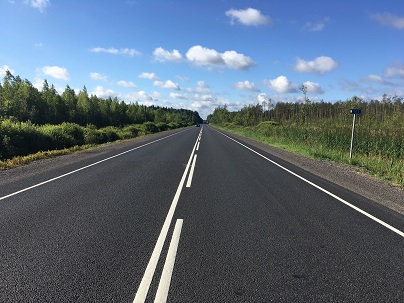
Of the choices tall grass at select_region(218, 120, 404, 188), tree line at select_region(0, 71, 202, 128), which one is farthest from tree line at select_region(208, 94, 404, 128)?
tree line at select_region(0, 71, 202, 128)

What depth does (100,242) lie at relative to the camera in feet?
16.4

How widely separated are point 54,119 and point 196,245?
238ft

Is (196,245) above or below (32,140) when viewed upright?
above

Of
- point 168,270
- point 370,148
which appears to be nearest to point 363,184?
point 168,270

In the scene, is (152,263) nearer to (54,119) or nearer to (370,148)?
(370,148)

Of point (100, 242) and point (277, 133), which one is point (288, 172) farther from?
point (277, 133)

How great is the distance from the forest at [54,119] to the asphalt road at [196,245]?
55.4ft

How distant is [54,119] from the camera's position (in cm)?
7000

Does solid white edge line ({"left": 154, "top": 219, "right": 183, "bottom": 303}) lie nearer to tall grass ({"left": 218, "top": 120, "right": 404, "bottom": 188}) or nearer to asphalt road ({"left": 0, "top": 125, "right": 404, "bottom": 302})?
asphalt road ({"left": 0, "top": 125, "right": 404, "bottom": 302})

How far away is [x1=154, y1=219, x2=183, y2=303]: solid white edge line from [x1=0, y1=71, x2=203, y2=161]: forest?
19017 millimetres

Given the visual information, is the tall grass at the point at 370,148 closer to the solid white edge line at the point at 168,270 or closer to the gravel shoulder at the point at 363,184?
the gravel shoulder at the point at 363,184

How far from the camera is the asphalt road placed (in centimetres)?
359

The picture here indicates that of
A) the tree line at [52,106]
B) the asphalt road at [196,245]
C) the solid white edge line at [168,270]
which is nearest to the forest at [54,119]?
the tree line at [52,106]

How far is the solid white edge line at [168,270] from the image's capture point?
3.45 metres
